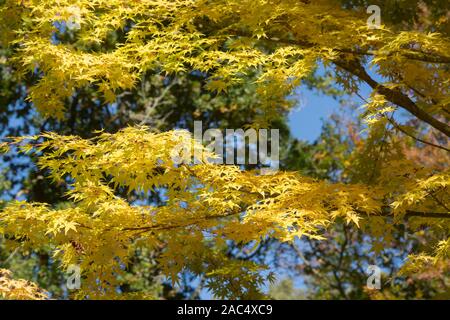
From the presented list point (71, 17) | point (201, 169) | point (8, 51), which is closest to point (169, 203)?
point (201, 169)

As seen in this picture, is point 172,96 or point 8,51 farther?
point 172,96

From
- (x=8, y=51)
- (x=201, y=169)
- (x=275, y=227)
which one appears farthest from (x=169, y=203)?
(x=8, y=51)

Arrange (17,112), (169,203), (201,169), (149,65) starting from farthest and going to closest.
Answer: (17,112), (149,65), (169,203), (201,169)

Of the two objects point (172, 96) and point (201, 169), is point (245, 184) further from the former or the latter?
point (172, 96)

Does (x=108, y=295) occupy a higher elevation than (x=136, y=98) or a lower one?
lower

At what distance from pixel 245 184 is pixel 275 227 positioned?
0.61 meters

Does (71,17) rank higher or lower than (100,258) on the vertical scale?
higher

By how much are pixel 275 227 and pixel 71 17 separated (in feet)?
10.5

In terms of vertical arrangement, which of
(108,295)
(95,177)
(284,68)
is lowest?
(108,295)

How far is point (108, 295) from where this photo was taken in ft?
18.7

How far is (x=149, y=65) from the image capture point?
20.0 feet

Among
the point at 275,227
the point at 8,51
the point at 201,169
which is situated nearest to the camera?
the point at 275,227

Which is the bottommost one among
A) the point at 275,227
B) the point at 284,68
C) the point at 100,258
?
the point at 100,258
